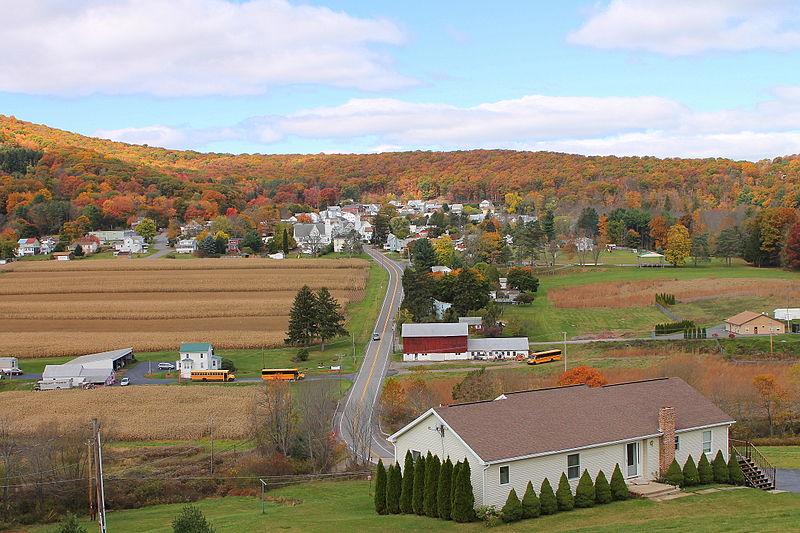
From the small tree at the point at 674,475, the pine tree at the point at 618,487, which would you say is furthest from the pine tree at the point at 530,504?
the small tree at the point at 674,475

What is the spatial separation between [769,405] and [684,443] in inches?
649

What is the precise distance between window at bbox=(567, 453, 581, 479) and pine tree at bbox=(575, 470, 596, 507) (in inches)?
18.6

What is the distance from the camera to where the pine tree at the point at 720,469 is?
25.1 meters

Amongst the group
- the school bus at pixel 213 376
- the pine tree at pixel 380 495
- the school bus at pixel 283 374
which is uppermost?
the pine tree at pixel 380 495

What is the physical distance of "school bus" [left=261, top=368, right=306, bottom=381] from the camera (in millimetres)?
54438

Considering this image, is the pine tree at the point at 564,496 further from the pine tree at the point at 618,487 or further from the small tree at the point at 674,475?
the small tree at the point at 674,475

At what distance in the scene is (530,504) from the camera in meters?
22.0

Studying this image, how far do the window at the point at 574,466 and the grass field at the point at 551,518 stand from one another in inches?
45.8

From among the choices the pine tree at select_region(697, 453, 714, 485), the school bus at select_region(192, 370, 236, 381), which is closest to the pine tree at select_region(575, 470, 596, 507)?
the pine tree at select_region(697, 453, 714, 485)

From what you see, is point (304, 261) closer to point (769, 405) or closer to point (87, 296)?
point (87, 296)

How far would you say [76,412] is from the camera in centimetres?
4619

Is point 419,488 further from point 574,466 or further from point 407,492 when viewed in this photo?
point 574,466

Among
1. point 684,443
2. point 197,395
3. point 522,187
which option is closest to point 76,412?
point 197,395

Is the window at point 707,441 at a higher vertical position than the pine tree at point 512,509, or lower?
higher
